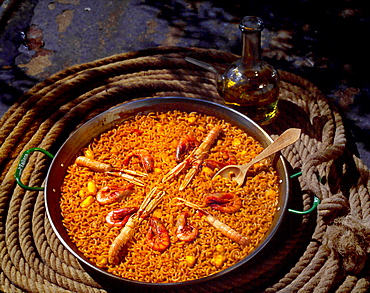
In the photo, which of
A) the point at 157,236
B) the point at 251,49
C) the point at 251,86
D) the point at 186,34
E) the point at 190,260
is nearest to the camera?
the point at 190,260

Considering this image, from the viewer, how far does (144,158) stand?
3.74 metres

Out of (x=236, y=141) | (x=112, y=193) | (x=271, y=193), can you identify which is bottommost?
(x=112, y=193)

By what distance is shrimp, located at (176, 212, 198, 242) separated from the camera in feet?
10.7

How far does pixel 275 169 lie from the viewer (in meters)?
3.62

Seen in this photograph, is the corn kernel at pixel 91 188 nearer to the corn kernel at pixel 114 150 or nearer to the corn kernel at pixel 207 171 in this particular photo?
the corn kernel at pixel 114 150

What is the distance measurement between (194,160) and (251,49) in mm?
1064

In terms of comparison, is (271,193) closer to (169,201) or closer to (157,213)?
(169,201)

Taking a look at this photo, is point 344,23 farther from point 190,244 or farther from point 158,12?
point 190,244

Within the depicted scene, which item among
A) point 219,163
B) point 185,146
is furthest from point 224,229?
point 185,146

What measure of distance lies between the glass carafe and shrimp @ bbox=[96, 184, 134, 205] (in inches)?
50.1

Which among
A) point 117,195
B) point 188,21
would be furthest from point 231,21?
point 117,195

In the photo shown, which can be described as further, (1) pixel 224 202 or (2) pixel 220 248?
(1) pixel 224 202

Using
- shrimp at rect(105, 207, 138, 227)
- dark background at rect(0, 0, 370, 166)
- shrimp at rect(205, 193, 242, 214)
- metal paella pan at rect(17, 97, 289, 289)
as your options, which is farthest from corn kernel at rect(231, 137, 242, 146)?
dark background at rect(0, 0, 370, 166)

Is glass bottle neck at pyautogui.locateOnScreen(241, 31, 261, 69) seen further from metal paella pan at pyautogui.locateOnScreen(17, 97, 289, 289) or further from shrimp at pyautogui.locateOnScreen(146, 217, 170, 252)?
shrimp at pyautogui.locateOnScreen(146, 217, 170, 252)
